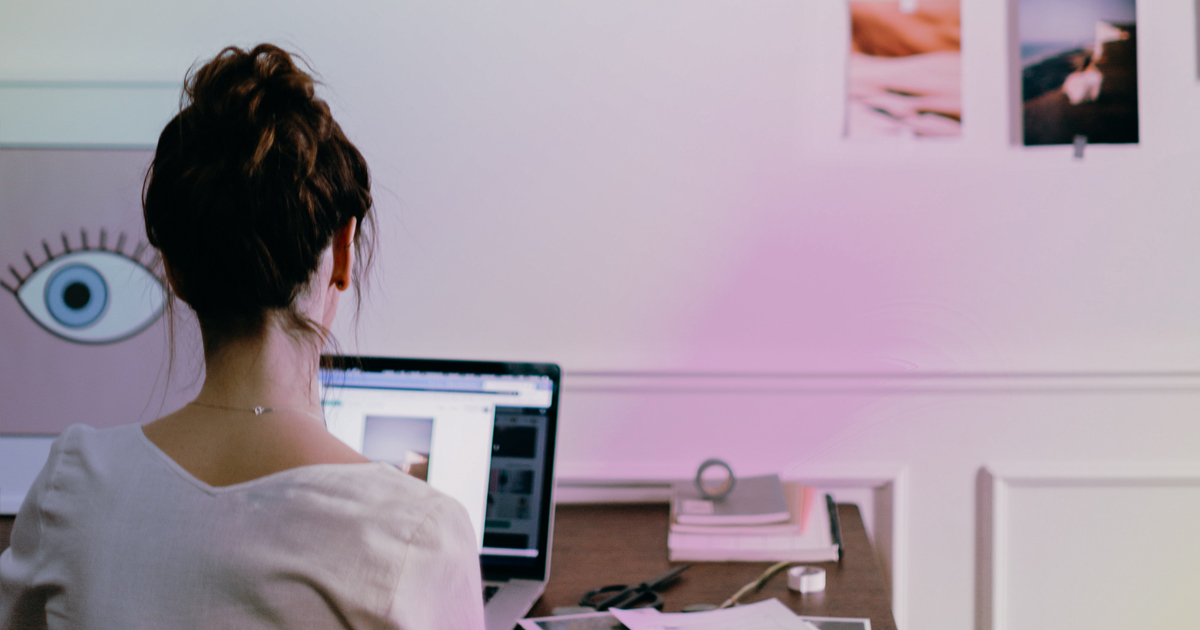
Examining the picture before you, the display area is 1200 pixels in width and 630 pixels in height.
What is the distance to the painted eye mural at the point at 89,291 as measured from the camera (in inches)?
64.2

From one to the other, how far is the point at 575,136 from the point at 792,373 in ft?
2.06

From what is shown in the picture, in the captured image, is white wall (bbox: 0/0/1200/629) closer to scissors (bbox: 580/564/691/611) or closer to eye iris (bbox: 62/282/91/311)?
eye iris (bbox: 62/282/91/311)

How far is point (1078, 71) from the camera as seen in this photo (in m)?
1.54

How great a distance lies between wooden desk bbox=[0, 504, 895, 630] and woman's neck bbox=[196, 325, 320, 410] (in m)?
0.56

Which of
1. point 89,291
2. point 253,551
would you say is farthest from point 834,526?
point 89,291

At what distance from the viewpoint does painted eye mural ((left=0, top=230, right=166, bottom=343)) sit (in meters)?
1.63

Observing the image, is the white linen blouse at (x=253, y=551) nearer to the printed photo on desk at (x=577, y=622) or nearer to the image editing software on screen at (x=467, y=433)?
the printed photo on desk at (x=577, y=622)

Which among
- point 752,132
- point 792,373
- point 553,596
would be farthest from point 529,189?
point 553,596

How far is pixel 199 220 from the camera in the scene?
2.11ft

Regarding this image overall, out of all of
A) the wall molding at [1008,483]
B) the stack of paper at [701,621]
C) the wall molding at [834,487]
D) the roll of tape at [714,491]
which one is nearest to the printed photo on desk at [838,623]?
the stack of paper at [701,621]

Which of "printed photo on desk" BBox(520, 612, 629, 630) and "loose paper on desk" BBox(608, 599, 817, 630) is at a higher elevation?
"loose paper on desk" BBox(608, 599, 817, 630)

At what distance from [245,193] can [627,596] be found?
2.50 feet

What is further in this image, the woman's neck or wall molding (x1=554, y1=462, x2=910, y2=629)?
wall molding (x1=554, y1=462, x2=910, y2=629)

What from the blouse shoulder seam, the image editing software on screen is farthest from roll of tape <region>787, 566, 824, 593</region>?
the blouse shoulder seam
